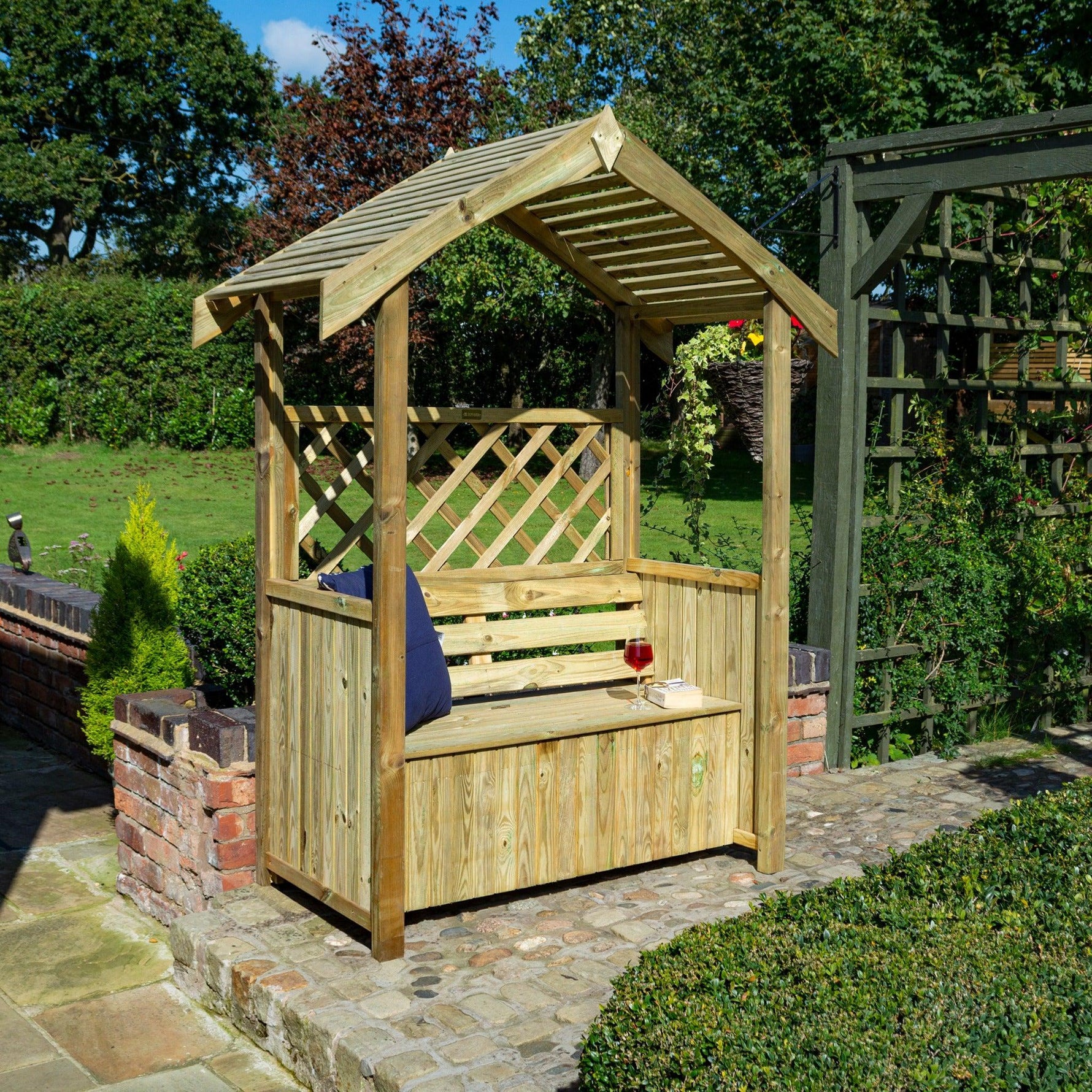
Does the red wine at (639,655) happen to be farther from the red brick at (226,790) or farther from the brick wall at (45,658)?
the brick wall at (45,658)

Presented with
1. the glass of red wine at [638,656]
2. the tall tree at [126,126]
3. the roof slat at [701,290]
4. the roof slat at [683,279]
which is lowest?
the glass of red wine at [638,656]

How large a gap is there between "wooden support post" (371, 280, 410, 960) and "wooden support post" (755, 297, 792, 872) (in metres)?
1.47

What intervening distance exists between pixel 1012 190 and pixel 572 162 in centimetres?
332

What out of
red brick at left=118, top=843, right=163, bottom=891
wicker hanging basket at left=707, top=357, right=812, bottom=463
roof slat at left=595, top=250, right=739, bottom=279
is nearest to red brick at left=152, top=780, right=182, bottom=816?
red brick at left=118, top=843, right=163, bottom=891

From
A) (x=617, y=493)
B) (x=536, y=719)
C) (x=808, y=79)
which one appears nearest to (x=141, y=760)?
(x=536, y=719)

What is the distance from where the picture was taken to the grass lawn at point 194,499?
10.8m

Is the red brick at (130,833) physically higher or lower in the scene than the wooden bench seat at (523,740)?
lower

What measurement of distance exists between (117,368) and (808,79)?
9.39m

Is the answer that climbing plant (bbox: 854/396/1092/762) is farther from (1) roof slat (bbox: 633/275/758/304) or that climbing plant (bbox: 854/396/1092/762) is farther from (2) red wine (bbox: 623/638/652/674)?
(2) red wine (bbox: 623/638/652/674)

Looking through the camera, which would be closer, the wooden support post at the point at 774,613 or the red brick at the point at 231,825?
the red brick at the point at 231,825

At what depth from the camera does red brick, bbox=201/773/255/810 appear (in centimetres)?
420

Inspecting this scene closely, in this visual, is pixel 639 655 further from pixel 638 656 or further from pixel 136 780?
pixel 136 780

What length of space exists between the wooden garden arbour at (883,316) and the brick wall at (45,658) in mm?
3581

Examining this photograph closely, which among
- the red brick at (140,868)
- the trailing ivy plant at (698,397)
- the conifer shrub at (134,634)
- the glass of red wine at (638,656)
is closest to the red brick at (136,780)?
the red brick at (140,868)
